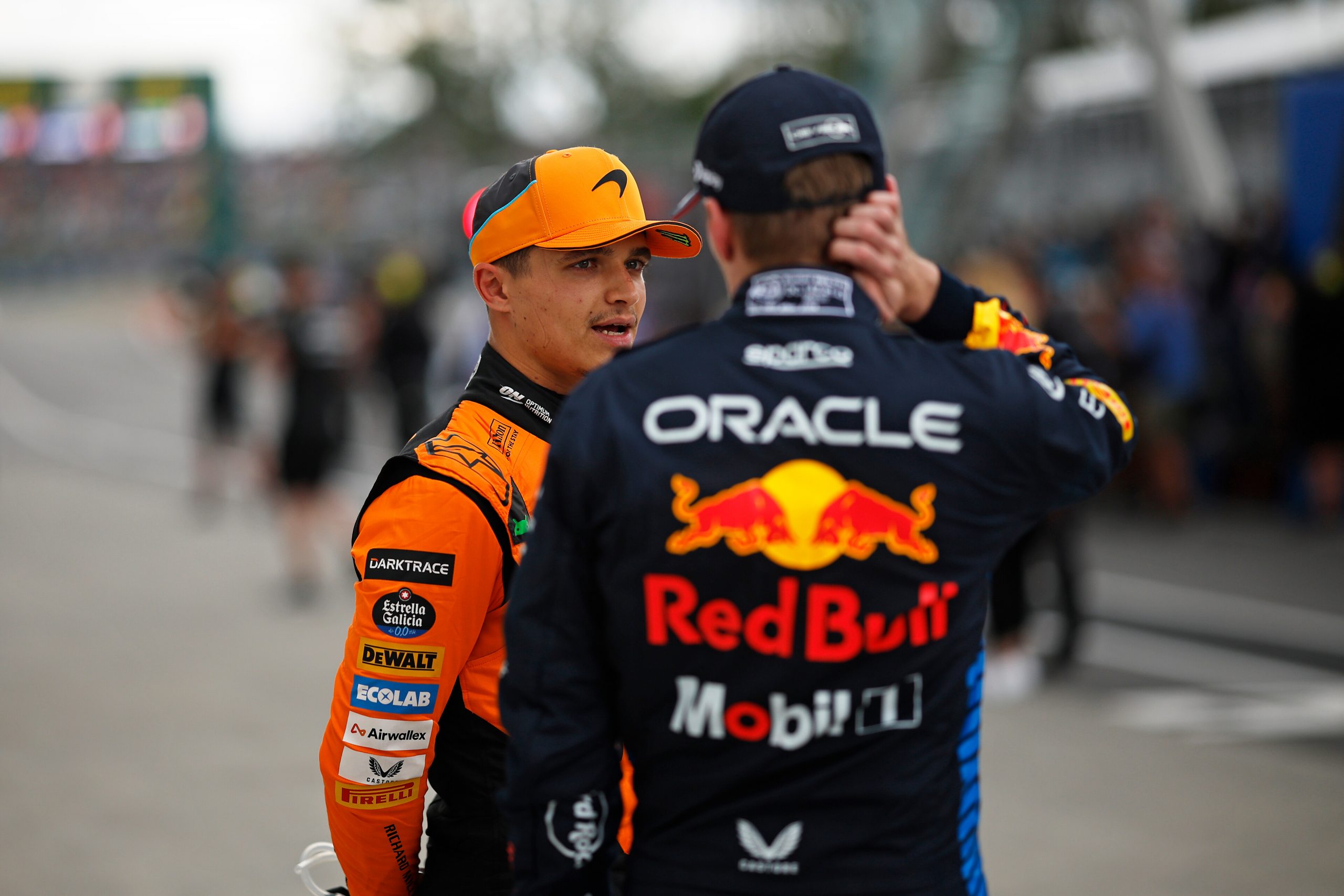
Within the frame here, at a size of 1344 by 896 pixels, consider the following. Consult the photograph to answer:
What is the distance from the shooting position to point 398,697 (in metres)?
2.00

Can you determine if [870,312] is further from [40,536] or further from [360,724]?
[40,536]

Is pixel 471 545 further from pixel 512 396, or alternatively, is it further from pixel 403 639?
pixel 512 396

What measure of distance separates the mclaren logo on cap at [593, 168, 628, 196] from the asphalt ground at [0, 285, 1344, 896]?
325 centimetres

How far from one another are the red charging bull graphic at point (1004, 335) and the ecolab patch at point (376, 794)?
109 cm

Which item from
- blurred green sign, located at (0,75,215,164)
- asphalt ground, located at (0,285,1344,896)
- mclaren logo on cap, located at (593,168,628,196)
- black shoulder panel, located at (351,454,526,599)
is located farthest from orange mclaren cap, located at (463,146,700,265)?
blurred green sign, located at (0,75,215,164)

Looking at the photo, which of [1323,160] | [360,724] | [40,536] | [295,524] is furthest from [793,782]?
[40,536]

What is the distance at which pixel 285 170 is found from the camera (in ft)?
118

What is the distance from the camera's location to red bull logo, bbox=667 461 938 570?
5.24 ft

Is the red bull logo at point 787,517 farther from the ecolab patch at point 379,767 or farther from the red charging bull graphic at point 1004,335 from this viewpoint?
the ecolab patch at point 379,767

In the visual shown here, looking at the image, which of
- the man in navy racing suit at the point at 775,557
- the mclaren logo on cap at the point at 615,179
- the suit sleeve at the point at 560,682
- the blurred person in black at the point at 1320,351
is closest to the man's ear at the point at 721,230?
the man in navy racing suit at the point at 775,557

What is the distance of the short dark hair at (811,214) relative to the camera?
165 cm

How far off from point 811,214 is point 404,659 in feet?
2.97

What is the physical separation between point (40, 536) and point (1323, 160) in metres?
11.1

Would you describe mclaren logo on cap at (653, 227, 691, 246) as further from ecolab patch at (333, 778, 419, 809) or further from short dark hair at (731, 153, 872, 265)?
ecolab patch at (333, 778, 419, 809)
